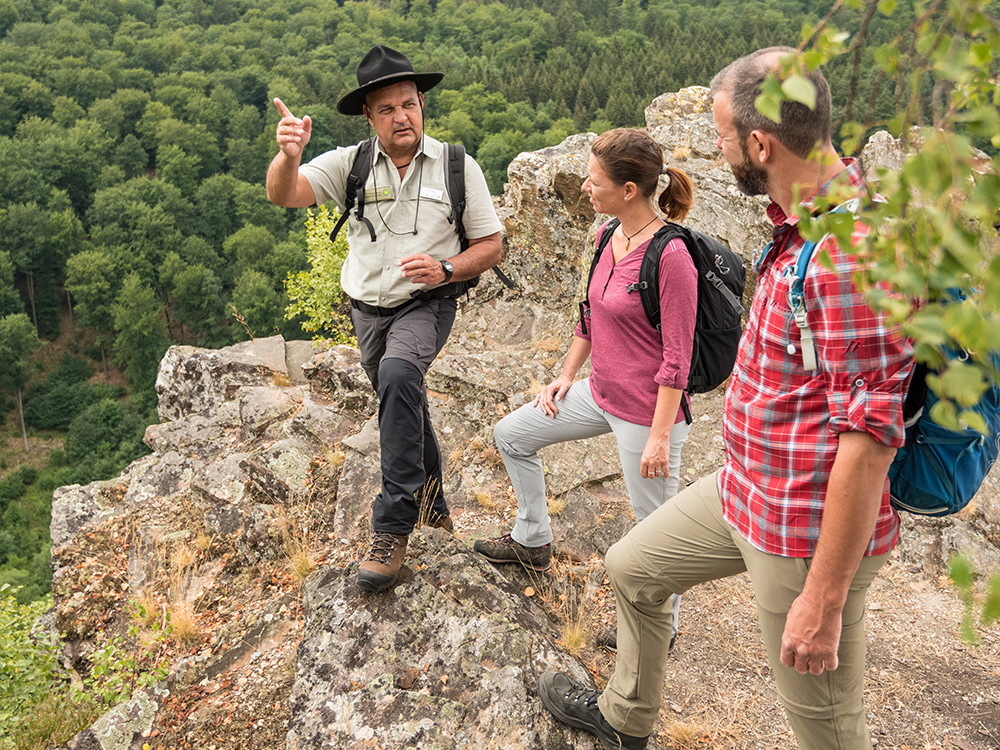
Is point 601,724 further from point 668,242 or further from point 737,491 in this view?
point 668,242

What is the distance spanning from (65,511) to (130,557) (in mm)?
1837

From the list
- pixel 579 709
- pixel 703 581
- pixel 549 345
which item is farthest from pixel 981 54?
pixel 549 345

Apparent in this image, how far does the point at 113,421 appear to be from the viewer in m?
44.3

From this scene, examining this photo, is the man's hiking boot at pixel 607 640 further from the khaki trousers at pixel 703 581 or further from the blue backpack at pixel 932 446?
the blue backpack at pixel 932 446

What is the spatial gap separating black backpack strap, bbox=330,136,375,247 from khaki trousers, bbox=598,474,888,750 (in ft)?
7.08

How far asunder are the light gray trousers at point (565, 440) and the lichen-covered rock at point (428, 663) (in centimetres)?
38

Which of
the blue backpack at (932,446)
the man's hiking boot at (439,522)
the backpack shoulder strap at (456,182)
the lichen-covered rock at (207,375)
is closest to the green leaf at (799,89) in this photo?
the blue backpack at (932,446)

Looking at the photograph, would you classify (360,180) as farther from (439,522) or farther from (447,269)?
(439,522)

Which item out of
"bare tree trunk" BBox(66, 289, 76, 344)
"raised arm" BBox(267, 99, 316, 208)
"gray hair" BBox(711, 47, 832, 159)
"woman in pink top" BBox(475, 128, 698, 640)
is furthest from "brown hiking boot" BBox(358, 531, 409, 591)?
"bare tree trunk" BBox(66, 289, 76, 344)

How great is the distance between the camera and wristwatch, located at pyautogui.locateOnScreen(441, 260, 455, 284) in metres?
3.56

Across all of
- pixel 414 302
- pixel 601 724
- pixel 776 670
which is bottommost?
pixel 601 724

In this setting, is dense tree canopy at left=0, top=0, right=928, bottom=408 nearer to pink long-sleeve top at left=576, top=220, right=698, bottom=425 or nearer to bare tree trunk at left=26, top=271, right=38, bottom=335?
bare tree trunk at left=26, top=271, right=38, bottom=335

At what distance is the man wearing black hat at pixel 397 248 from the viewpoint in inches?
133

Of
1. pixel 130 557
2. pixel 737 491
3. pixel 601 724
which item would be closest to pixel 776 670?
pixel 737 491
